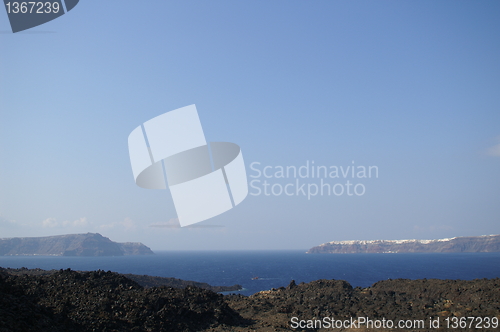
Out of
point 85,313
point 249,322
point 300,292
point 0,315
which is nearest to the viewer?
point 0,315

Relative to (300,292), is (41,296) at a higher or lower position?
higher

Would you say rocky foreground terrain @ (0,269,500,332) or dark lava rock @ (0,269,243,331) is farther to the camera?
rocky foreground terrain @ (0,269,500,332)

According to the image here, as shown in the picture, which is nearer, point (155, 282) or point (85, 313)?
point (85, 313)

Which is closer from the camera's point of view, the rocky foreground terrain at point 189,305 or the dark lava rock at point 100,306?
the dark lava rock at point 100,306

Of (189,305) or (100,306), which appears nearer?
(100,306)

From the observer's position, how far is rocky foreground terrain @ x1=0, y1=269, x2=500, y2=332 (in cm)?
1763

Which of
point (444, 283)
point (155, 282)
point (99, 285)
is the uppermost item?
point (99, 285)

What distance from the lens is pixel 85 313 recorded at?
1883 centimetres

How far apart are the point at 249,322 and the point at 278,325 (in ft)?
7.49

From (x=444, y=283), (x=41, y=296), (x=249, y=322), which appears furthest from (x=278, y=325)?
(x=444, y=283)

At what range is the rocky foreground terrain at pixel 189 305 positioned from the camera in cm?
1763

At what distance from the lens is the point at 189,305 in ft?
78.1

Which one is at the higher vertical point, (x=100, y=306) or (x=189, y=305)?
(x=100, y=306)

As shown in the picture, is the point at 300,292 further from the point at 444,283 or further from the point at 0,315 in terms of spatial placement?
the point at 0,315
